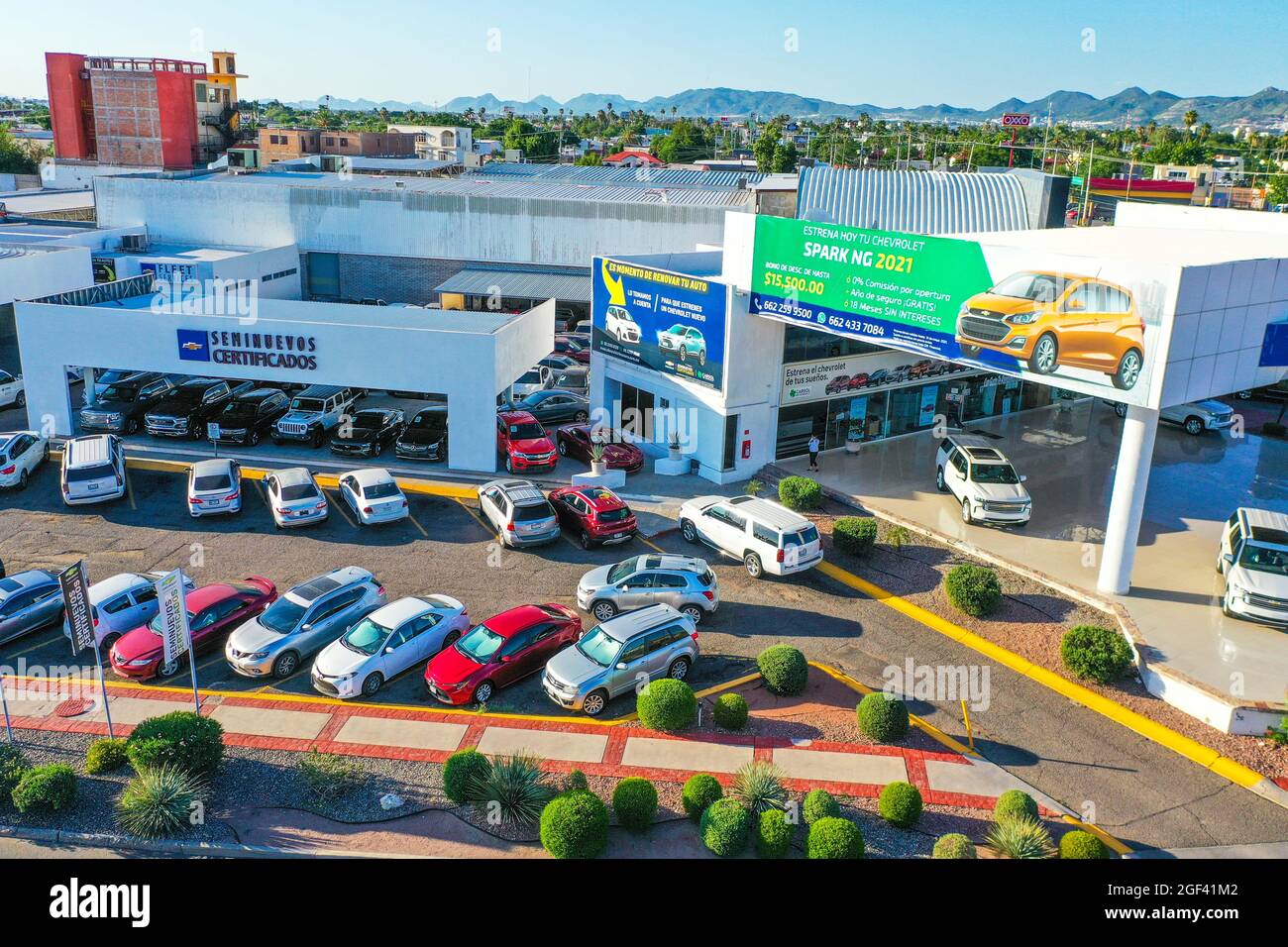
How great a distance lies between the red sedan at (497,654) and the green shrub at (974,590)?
7.87 m

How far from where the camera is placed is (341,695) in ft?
55.3

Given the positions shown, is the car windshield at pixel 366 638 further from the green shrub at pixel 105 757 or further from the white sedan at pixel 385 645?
the green shrub at pixel 105 757

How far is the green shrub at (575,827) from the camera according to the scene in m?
12.4

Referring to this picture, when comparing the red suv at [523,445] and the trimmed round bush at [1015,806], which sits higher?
the red suv at [523,445]

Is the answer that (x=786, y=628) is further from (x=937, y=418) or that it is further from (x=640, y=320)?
(x=937, y=418)

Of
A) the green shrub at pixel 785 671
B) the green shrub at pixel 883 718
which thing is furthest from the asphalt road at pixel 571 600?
the green shrub at pixel 883 718

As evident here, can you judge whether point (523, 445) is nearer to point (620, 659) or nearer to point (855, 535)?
point (855, 535)

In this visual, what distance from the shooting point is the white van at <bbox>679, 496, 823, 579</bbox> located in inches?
850

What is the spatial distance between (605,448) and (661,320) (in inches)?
164

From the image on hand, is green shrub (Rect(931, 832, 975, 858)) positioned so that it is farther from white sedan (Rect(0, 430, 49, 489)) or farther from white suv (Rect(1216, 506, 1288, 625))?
white sedan (Rect(0, 430, 49, 489))

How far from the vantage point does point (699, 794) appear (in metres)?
13.3

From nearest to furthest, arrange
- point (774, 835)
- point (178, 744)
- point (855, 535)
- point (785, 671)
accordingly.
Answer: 1. point (774, 835)
2. point (178, 744)
3. point (785, 671)
4. point (855, 535)

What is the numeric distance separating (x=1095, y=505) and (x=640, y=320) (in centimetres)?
1376

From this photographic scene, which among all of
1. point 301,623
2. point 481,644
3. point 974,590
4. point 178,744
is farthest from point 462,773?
point 974,590
